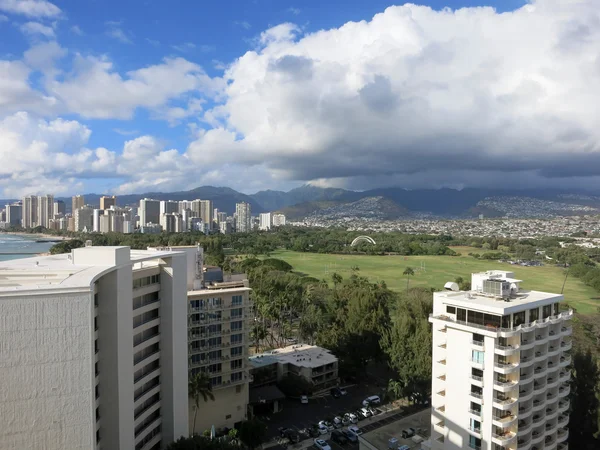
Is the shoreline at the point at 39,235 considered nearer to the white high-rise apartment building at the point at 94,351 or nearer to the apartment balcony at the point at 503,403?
the white high-rise apartment building at the point at 94,351

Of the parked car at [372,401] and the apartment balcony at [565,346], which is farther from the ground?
the apartment balcony at [565,346]

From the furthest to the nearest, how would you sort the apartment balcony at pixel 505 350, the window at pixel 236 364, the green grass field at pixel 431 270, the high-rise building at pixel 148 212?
the high-rise building at pixel 148 212
the green grass field at pixel 431 270
the window at pixel 236 364
the apartment balcony at pixel 505 350

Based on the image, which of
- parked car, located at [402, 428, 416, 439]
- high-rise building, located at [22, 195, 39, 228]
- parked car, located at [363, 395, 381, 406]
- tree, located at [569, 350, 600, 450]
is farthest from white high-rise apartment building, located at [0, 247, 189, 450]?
high-rise building, located at [22, 195, 39, 228]

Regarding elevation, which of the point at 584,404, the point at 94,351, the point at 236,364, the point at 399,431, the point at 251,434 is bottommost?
the point at 399,431

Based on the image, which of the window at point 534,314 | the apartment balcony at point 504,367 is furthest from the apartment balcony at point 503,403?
the window at point 534,314

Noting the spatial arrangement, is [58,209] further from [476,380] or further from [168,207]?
[476,380]

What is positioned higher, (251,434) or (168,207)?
(168,207)

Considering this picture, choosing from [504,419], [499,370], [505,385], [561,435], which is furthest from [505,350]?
[561,435]

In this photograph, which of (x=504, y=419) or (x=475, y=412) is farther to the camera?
(x=475, y=412)
